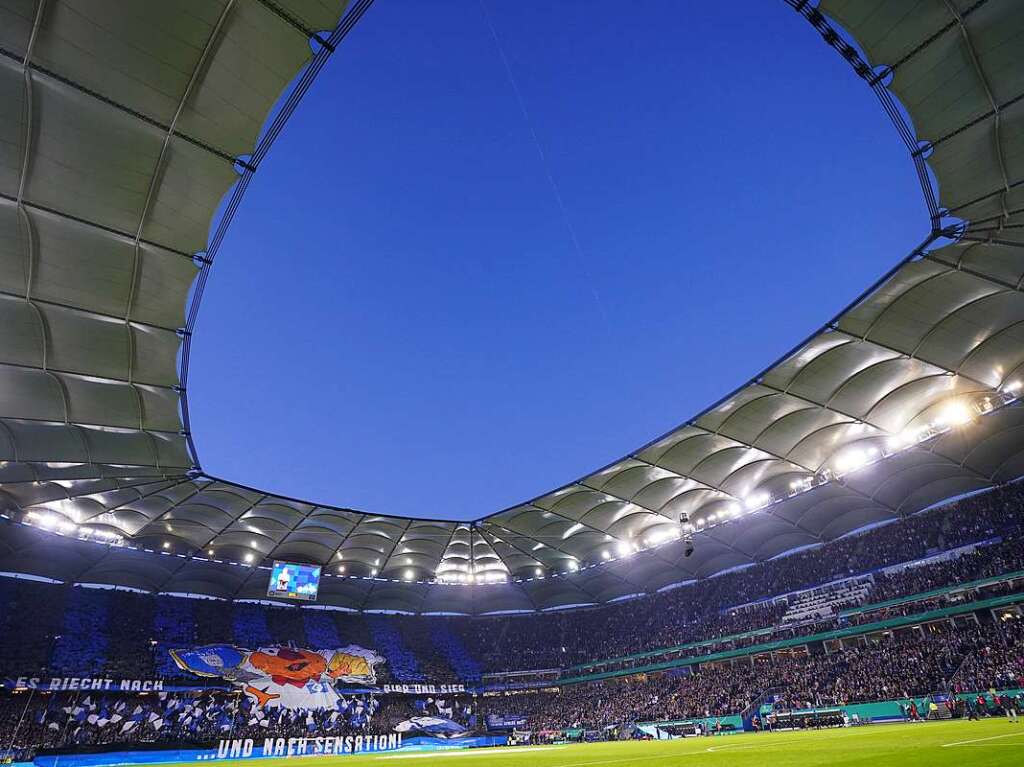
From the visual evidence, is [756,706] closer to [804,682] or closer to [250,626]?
[804,682]

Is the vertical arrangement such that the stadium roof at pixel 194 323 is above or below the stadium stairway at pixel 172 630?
above

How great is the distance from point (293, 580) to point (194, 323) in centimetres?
3213

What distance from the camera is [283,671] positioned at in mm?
52781

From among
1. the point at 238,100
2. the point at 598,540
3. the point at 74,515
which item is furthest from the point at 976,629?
the point at 74,515

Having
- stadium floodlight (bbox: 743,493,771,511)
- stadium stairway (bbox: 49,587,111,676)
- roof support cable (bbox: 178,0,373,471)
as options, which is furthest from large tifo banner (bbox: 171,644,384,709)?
stadium floodlight (bbox: 743,493,771,511)

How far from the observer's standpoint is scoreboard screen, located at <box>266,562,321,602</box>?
46.8m

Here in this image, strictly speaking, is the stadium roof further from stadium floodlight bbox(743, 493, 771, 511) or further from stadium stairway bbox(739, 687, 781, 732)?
stadium stairway bbox(739, 687, 781, 732)

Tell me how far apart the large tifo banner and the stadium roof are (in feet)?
21.4

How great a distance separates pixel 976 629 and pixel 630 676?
32159mm

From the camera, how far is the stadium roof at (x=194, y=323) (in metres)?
14.8

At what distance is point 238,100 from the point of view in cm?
1593

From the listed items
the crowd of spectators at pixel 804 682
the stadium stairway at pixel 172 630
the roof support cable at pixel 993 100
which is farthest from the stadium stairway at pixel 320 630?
the roof support cable at pixel 993 100

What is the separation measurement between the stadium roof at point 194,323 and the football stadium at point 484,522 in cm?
12

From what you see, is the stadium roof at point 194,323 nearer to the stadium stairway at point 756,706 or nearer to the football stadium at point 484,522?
the football stadium at point 484,522
